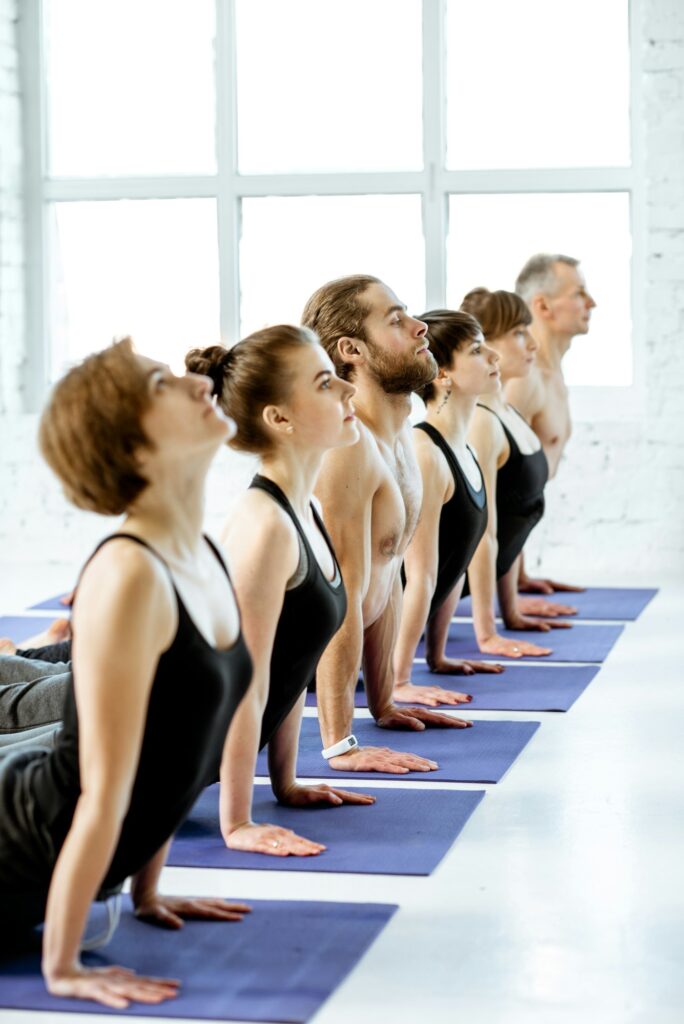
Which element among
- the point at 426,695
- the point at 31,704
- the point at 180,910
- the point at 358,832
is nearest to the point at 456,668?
the point at 426,695

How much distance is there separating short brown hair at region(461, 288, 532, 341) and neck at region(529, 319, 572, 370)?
0.72 metres

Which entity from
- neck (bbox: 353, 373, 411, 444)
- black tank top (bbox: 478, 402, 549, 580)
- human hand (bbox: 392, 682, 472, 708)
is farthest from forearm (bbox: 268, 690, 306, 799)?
black tank top (bbox: 478, 402, 549, 580)

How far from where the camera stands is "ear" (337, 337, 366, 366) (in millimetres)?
3670

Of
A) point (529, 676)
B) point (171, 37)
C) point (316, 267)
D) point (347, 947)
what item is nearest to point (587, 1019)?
point (347, 947)

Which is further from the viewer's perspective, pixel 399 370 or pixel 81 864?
pixel 399 370

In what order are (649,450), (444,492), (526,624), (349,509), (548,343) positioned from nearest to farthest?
(349,509) → (444,492) → (526,624) → (548,343) → (649,450)

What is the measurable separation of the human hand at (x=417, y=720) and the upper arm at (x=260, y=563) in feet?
3.50

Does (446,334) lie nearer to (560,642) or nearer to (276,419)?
(560,642)

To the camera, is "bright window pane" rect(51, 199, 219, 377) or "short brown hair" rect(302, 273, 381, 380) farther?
"bright window pane" rect(51, 199, 219, 377)

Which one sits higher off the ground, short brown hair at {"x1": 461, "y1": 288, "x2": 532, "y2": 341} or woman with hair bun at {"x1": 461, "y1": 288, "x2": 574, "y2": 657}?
short brown hair at {"x1": 461, "y1": 288, "x2": 532, "y2": 341}

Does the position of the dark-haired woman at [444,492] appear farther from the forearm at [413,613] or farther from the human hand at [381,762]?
Result: the human hand at [381,762]

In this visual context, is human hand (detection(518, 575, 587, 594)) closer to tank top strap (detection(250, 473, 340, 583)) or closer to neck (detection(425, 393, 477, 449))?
neck (detection(425, 393, 477, 449))

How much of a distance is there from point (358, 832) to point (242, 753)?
13.4 inches

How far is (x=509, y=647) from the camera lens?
5.00m
